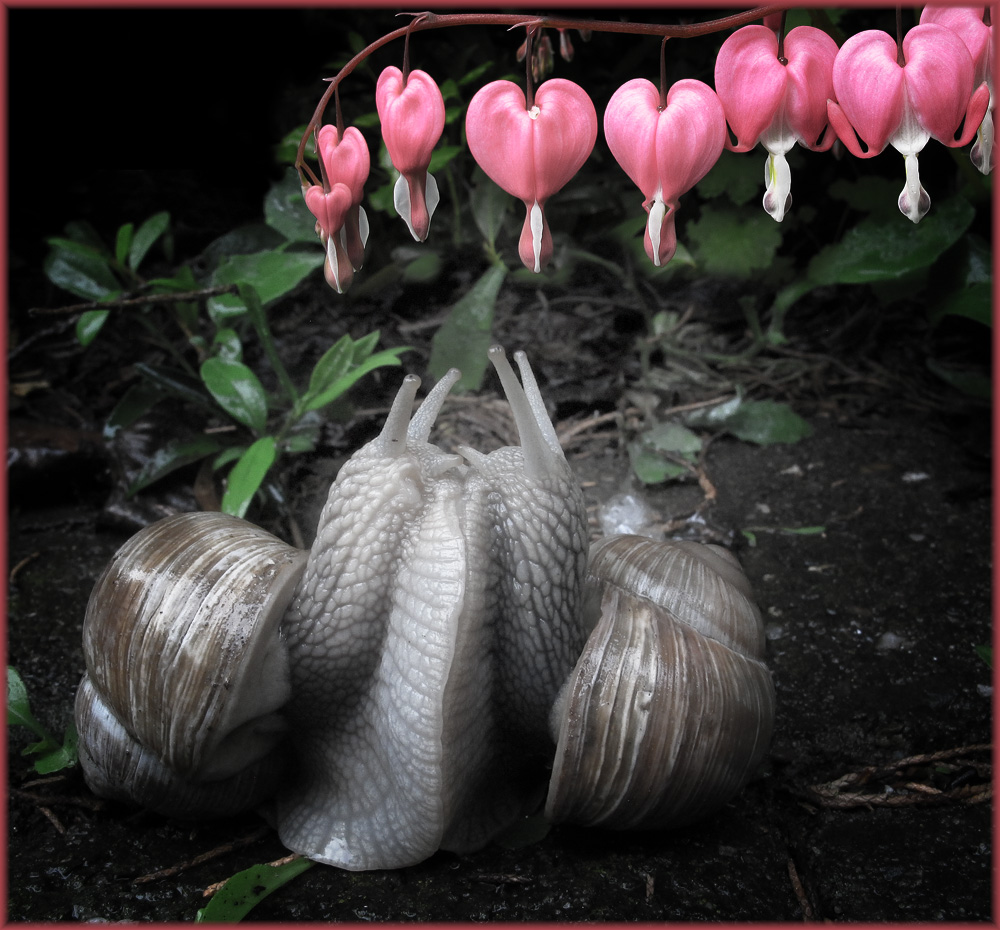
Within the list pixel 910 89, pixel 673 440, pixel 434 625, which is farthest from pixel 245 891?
pixel 673 440

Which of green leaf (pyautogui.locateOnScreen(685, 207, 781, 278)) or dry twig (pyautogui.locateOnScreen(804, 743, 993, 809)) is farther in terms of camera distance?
green leaf (pyautogui.locateOnScreen(685, 207, 781, 278))

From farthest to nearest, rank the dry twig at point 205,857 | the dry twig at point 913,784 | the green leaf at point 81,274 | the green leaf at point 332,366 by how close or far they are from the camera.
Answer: the green leaf at point 81,274 → the green leaf at point 332,366 → the dry twig at point 913,784 → the dry twig at point 205,857

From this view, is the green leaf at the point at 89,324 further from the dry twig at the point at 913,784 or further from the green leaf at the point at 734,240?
the dry twig at the point at 913,784

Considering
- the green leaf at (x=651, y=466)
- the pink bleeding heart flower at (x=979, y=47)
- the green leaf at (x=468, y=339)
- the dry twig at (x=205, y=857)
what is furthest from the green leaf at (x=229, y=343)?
the pink bleeding heart flower at (x=979, y=47)

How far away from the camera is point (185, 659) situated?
1.47m

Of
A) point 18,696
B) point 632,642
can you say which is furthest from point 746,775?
point 18,696

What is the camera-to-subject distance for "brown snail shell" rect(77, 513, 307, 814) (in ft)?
4.83

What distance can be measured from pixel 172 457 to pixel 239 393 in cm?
30

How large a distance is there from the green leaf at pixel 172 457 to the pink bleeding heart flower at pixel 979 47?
193 cm

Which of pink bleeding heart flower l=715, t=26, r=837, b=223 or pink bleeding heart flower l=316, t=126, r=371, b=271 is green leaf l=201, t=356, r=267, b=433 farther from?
pink bleeding heart flower l=715, t=26, r=837, b=223

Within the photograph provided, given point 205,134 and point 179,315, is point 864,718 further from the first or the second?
point 205,134

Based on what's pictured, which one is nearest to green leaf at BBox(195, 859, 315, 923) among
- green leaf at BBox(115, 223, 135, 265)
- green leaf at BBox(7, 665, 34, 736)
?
green leaf at BBox(7, 665, 34, 736)

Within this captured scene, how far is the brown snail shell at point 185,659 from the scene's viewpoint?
1471mm

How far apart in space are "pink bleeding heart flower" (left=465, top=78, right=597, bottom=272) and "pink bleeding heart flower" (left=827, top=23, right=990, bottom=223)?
1.00ft
